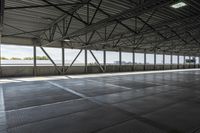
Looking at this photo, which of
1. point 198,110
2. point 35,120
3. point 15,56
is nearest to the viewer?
point 35,120

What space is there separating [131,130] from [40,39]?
12.6m

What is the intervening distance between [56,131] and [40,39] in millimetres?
12021

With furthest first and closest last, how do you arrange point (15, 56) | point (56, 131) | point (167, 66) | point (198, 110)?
point (167, 66) → point (15, 56) → point (198, 110) → point (56, 131)

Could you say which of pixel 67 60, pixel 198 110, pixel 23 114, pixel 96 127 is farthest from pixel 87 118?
pixel 67 60

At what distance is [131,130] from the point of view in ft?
9.17

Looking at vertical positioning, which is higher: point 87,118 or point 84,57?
point 84,57

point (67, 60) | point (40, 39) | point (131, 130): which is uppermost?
point (40, 39)

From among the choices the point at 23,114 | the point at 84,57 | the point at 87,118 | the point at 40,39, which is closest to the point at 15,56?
the point at 40,39

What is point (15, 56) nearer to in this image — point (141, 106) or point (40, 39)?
point (40, 39)

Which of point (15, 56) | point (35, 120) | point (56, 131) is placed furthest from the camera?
point (15, 56)

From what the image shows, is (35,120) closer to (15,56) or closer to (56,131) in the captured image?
(56,131)

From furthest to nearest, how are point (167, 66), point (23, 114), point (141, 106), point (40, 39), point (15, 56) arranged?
point (167, 66), point (15, 56), point (40, 39), point (141, 106), point (23, 114)

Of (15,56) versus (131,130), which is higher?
(15,56)

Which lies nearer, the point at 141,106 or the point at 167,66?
the point at 141,106
